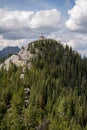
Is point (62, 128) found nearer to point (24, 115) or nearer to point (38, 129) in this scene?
point (38, 129)

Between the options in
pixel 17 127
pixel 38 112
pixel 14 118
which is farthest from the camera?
pixel 38 112

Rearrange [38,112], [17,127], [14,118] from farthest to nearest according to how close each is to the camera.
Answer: [38,112] < [14,118] < [17,127]

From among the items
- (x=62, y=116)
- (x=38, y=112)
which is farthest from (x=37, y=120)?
(x=62, y=116)

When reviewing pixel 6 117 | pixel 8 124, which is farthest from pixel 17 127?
pixel 6 117

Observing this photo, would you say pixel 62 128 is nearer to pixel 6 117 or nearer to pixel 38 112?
pixel 38 112

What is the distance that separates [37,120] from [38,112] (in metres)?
6.22

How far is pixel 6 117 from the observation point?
18888 cm

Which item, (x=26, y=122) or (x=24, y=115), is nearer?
(x=26, y=122)

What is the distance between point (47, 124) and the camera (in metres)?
186

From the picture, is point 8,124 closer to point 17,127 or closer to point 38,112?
point 17,127

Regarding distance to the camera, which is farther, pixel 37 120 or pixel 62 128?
pixel 37 120

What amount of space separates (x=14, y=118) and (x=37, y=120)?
16.1m

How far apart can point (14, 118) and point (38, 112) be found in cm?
1886

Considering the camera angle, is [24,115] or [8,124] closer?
[8,124]
